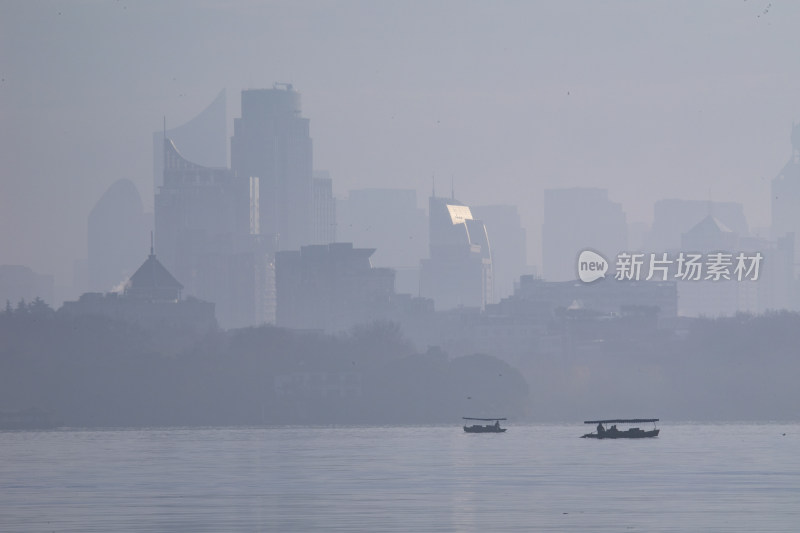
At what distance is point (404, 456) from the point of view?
145m

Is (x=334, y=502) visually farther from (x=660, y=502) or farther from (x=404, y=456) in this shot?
(x=404, y=456)

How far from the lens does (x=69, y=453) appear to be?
15388 cm

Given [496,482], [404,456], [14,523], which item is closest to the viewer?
[14,523]

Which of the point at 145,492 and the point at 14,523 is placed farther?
the point at 145,492

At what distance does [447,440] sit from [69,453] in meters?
40.6

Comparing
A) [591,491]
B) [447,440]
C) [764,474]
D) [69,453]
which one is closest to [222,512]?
[591,491]

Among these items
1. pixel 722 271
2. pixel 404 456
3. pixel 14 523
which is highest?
pixel 722 271

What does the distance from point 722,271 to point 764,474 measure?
4441cm

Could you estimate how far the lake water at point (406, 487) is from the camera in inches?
3482

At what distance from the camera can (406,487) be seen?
4318 inches

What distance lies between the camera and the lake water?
3482 inches

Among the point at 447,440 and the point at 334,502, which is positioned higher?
the point at 447,440

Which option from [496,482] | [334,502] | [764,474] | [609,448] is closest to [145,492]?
[334,502]

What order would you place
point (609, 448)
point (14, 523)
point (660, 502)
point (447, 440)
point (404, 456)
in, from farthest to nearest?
point (447, 440)
point (609, 448)
point (404, 456)
point (660, 502)
point (14, 523)
